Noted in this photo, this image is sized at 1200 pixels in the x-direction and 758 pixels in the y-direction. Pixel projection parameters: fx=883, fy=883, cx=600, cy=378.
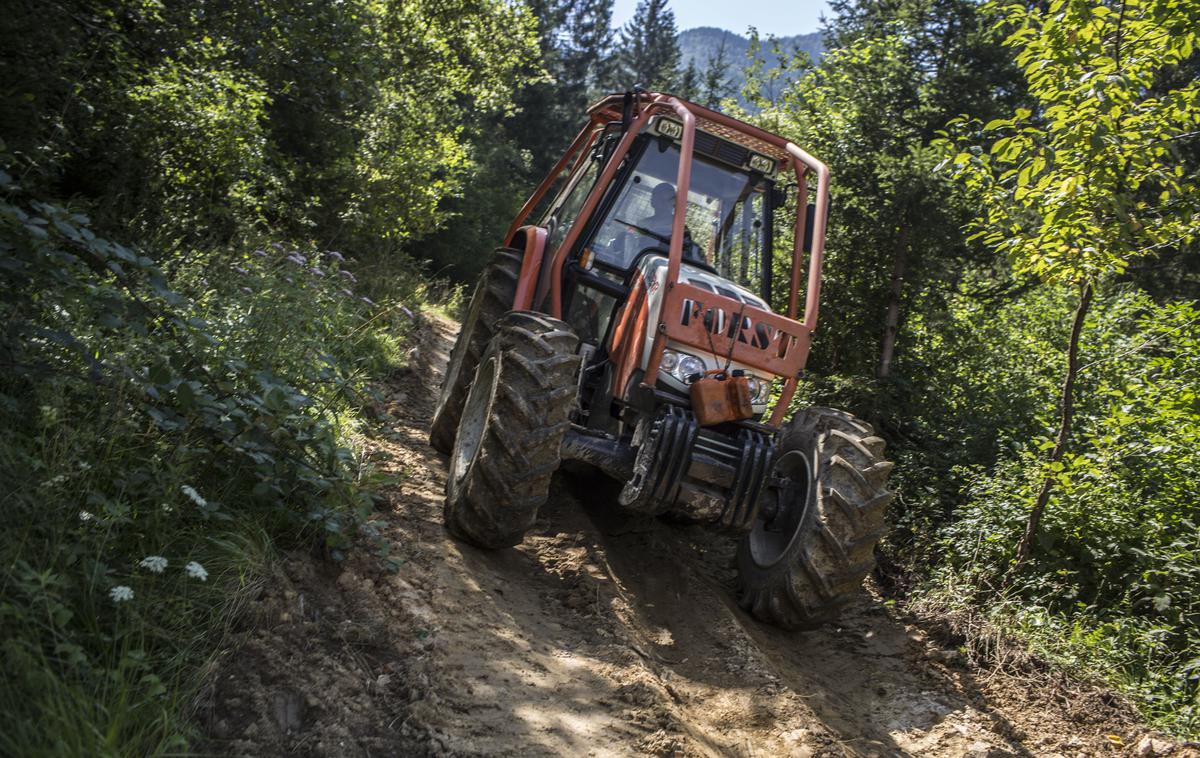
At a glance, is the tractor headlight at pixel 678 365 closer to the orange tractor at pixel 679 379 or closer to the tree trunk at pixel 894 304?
the orange tractor at pixel 679 379

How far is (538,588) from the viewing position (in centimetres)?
469

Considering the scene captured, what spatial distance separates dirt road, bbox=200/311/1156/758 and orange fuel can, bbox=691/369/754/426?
1097mm

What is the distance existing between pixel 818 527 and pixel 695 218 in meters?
2.18

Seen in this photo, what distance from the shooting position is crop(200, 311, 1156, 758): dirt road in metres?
2.97

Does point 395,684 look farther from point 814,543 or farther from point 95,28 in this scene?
point 95,28

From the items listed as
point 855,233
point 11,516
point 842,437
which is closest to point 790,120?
point 855,233

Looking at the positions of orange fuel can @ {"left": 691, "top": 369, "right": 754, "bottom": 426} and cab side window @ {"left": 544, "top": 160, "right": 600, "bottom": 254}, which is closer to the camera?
orange fuel can @ {"left": 691, "top": 369, "right": 754, "bottom": 426}

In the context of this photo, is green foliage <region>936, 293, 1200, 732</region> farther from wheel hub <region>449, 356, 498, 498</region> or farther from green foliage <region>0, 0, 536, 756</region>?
green foliage <region>0, 0, 536, 756</region>

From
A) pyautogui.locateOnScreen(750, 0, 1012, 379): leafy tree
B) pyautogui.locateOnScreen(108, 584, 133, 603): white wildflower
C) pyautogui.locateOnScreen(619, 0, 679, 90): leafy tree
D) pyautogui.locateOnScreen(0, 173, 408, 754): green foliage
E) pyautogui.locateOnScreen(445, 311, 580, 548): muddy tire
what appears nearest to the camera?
pyautogui.locateOnScreen(0, 173, 408, 754): green foliage

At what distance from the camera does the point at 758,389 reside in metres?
5.10

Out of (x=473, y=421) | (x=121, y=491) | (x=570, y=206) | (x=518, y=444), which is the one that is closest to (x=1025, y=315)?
(x=570, y=206)

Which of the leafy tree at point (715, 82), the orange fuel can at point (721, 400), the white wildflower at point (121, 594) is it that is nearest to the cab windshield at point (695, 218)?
the orange fuel can at point (721, 400)

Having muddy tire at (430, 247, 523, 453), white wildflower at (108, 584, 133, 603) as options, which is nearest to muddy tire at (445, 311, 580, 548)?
muddy tire at (430, 247, 523, 453)

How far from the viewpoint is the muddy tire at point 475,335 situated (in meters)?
6.06
